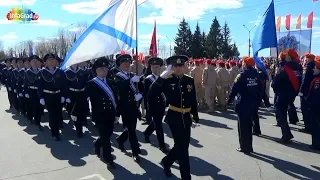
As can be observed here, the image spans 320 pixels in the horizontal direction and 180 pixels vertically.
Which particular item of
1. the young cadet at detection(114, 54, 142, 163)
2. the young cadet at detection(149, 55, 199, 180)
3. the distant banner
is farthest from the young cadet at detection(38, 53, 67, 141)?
the distant banner

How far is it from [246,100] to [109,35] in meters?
3.20

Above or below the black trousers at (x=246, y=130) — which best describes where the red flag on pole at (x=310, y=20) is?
above

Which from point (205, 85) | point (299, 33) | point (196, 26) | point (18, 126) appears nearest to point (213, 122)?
point (205, 85)

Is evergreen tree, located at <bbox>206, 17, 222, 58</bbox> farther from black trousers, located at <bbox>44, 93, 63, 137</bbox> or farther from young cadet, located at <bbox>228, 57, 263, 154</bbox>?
young cadet, located at <bbox>228, 57, 263, 154</bbox>

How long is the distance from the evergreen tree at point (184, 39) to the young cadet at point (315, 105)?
59.9 meters

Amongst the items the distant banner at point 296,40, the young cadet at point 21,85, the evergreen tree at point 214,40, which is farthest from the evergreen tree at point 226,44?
the young cadet at point 21,85

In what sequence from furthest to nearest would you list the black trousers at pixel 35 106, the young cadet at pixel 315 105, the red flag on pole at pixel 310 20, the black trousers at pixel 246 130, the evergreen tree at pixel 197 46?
the evergreen tree at pixel 197 46 < the red flag on pole at pixel 310 20 < the black trousers at pixel 35 106 < the young cadet at pixel 315 105 < the black trousers at pixel 246 130

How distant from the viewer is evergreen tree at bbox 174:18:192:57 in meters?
67.7

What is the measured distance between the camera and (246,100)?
286 inches

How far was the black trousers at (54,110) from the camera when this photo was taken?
28.3 ft

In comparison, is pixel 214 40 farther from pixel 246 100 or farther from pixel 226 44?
pixel 246 100

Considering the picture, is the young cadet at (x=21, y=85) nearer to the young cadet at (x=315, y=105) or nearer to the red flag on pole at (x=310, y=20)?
the young cadet at (x=315, y=105)

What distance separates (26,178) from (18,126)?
17.6ft

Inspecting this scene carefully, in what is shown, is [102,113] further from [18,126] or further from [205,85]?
[205,85]
